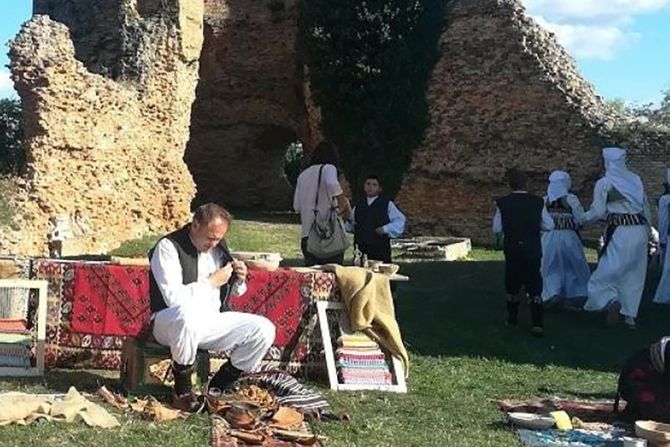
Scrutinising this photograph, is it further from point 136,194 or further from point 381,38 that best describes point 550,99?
point 136,194

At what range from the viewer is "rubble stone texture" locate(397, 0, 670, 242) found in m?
19.4

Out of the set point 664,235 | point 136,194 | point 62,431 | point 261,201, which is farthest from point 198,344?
point 261,201

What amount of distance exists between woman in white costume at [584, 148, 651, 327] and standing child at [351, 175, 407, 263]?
8.09 feet

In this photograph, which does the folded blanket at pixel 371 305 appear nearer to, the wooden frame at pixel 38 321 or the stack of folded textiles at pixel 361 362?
the stack of folded textiles at pixel 361 362

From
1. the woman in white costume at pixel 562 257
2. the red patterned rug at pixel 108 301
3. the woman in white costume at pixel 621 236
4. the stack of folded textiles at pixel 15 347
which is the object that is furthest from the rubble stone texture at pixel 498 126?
the stack of folded textiles at pixel 15 347

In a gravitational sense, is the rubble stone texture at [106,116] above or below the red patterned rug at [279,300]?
above

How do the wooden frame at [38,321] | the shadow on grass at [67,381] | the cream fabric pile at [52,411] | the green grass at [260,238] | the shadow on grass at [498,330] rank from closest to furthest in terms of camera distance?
the cream fabric pile at [52,411] < the shadow on grass at [67,381] < the wooden frame at [38,321] < the shadow on grass at [498,330] < the green grass at [260,238]

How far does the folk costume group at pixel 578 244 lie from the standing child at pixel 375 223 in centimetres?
130

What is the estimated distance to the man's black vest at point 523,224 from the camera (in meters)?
9.14

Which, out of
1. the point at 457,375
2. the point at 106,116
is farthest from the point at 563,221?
the point at 106,116

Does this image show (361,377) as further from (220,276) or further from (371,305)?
(220,276)

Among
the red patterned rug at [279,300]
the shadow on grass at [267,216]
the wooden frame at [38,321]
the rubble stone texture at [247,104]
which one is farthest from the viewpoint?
the rubble stone texture at [247,104]

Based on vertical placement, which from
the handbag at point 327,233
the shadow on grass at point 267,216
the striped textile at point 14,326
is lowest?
the striped textile at point 14,326

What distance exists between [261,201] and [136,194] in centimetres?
871
